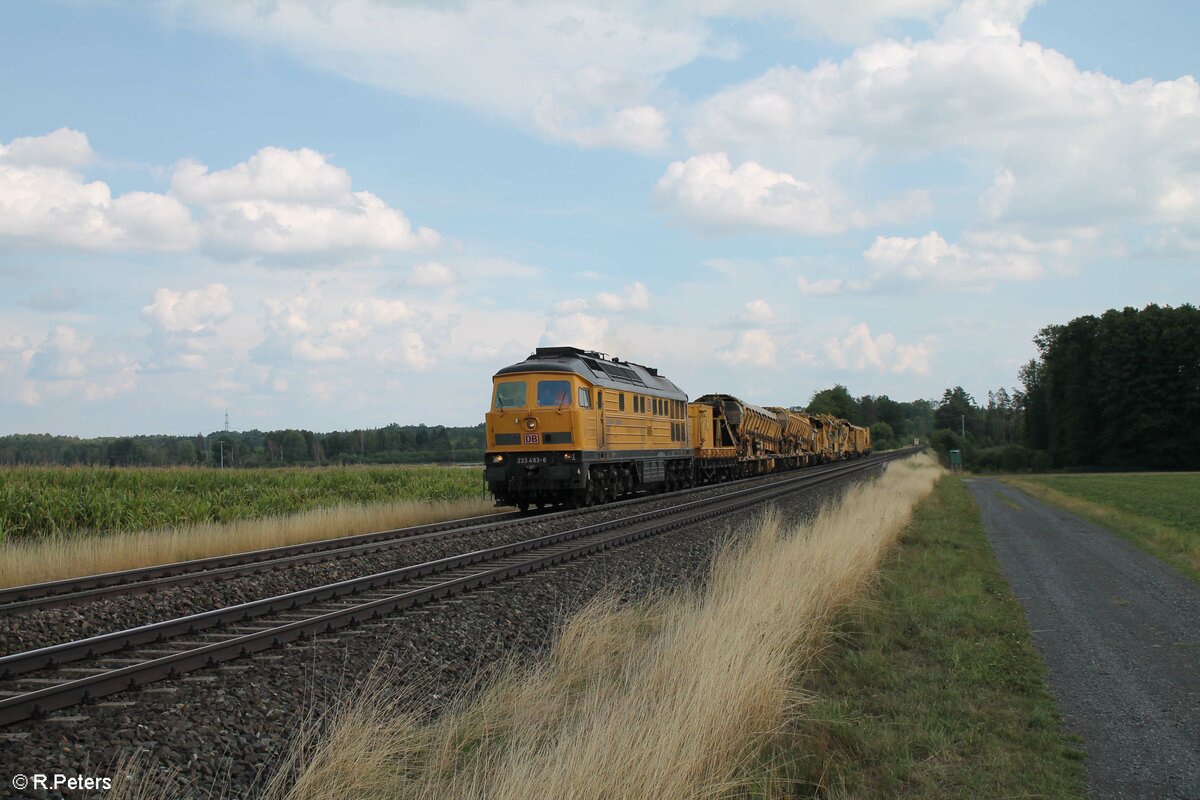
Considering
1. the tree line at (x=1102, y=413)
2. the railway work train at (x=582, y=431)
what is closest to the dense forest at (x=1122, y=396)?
the tree line at (x=1102, y=413)

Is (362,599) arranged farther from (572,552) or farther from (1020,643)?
(1020,643)

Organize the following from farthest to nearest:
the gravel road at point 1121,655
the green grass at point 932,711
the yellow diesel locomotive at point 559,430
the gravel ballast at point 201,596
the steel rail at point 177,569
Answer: the yellow diesel locomotive at point 559,430 < the steel rail at point 177,569 < the gravel ballast at point 201,596 < the gravel road at point 1121,655 < the green grass at point 932,711

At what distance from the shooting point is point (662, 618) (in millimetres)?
9617

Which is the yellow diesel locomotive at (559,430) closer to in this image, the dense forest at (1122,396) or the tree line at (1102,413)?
the tree line at (1102,413)

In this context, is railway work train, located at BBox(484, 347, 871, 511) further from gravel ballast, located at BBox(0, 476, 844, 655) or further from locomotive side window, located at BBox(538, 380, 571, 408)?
gravel ballast, located at BBox(0, 476, 844, 655)

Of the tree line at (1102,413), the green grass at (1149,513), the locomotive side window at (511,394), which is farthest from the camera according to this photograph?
the tree line at (1102,413)

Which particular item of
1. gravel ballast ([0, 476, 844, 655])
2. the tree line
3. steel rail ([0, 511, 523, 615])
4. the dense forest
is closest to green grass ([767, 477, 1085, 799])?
gravel ballast ([0, 476, 844, 655])

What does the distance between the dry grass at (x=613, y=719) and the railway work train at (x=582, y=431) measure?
1206 centimetres

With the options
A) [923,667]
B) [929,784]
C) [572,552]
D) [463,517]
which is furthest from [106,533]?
[929,784]

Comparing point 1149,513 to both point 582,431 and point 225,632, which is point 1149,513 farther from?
point 225,632

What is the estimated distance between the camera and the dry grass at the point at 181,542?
13125mm

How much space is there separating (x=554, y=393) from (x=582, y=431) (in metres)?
1.16

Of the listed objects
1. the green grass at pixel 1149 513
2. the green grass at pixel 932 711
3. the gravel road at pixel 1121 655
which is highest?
the green grass at pixel 932 711

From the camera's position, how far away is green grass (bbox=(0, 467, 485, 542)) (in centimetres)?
1803
